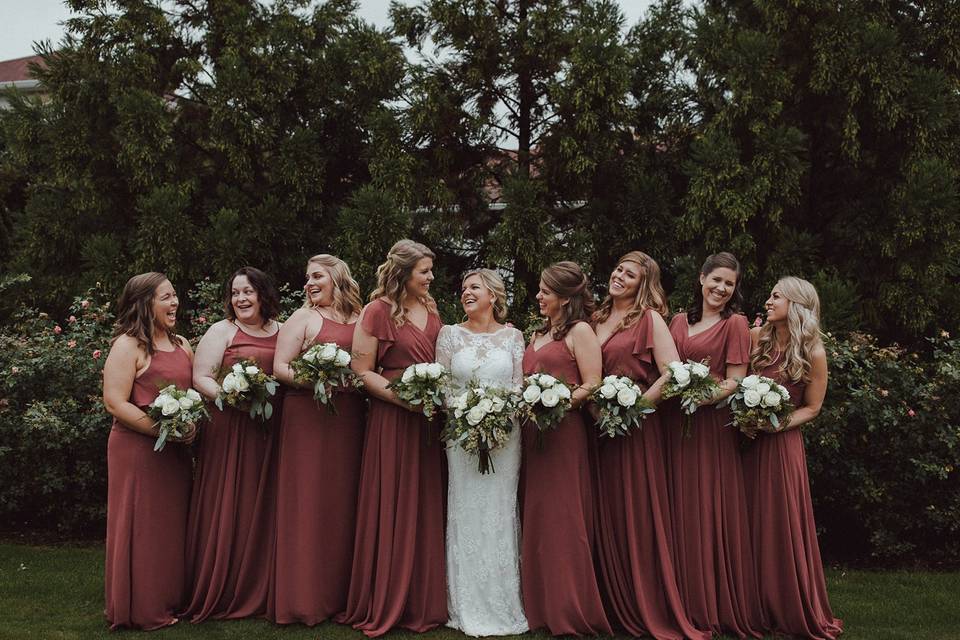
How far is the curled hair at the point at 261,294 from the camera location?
6.36 meters

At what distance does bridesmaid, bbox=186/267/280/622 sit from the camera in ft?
20.2

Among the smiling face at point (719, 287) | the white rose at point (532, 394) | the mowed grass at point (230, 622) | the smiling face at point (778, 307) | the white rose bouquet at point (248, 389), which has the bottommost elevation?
the mowed grass at point (230, 622)

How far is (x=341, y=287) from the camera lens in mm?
6477

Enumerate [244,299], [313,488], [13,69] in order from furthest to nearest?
[13,69], [244,299], [313,488]

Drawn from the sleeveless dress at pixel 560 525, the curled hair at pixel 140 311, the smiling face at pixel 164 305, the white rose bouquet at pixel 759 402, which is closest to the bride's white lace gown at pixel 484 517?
the sleeveless dress at pixel 560 525

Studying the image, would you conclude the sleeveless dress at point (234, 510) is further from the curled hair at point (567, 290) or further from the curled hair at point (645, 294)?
the curled hair at point (645, 294)

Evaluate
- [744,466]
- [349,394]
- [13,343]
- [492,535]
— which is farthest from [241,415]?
[13,343]

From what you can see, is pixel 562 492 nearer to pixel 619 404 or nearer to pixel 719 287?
pixel 619 404

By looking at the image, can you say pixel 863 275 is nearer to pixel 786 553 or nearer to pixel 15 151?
pixel 786 553

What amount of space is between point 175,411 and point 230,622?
5.11 feet

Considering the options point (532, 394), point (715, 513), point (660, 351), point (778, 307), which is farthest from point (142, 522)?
point (778, 307)

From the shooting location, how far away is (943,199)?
937 centimetres

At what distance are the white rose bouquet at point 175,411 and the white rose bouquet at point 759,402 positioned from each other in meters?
3.61

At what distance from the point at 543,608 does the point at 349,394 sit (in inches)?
79.5
